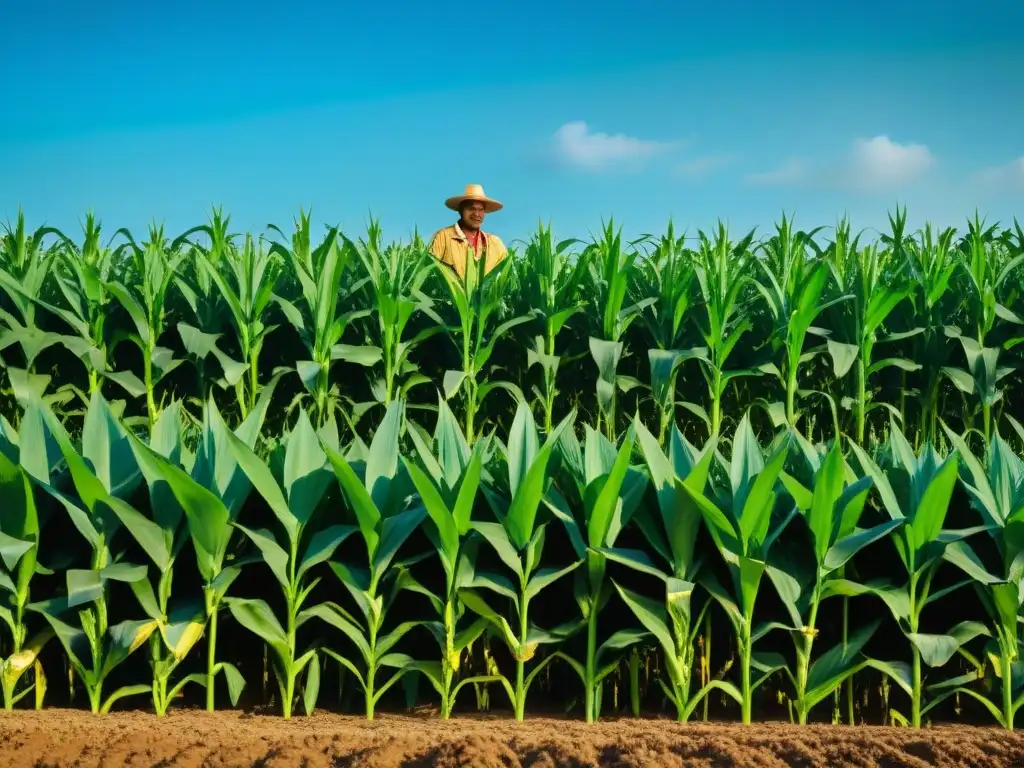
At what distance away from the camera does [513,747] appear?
7.47ft

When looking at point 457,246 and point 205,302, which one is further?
point 457,246

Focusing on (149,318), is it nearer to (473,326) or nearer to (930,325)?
(473,326)

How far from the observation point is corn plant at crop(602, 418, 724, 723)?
8.99 ft

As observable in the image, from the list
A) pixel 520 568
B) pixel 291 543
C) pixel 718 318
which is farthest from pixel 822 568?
pixel 718 318

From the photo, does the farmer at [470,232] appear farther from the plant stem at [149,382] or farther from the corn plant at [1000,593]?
the corn plant at [1000,593]

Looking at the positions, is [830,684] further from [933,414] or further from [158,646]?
[933,414]

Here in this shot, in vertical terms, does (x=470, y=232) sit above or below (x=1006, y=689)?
above

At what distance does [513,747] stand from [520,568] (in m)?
0.62

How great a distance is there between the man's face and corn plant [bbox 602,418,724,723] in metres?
6.08

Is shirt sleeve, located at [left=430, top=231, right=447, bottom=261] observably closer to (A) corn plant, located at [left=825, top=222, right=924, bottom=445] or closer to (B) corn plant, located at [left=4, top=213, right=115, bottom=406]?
(B) corn plant, located at [left=4, top=213, right=115, bottom=406]

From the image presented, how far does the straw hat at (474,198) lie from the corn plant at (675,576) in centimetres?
606

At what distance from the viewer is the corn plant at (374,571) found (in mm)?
2758

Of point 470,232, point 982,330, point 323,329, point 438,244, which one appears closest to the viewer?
point 323,329

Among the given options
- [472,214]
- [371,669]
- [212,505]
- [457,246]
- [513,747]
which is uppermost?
[472,214]
